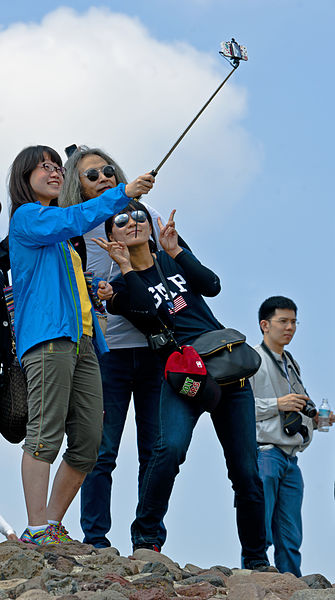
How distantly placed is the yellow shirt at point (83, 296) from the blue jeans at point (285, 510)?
2.25m

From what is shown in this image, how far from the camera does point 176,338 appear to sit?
5266mm

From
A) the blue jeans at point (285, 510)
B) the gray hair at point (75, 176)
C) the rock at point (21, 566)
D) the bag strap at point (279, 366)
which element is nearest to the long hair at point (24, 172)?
the gray hair at point (75, 176)

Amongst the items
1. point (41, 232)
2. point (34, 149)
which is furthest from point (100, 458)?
point (34, 149)

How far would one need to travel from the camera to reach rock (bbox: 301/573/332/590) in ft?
15.6

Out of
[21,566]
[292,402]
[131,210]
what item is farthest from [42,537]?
[292,402]

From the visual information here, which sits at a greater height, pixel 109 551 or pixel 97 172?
pixel 97 172

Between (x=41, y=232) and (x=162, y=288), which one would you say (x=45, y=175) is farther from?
(x=162, y=288)

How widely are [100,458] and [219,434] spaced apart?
0.78m

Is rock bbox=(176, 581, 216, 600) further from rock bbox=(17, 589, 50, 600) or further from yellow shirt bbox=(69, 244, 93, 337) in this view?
yellow shirt bbox=(69, 244, 93, 337)

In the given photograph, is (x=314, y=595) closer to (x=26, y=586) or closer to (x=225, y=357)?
(x=26, y=586)

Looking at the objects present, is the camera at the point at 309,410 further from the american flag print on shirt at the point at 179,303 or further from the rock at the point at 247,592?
the rock at the point at 247,592

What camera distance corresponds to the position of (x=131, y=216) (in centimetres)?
541

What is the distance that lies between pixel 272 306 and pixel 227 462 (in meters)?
2.39

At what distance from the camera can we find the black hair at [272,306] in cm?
729
